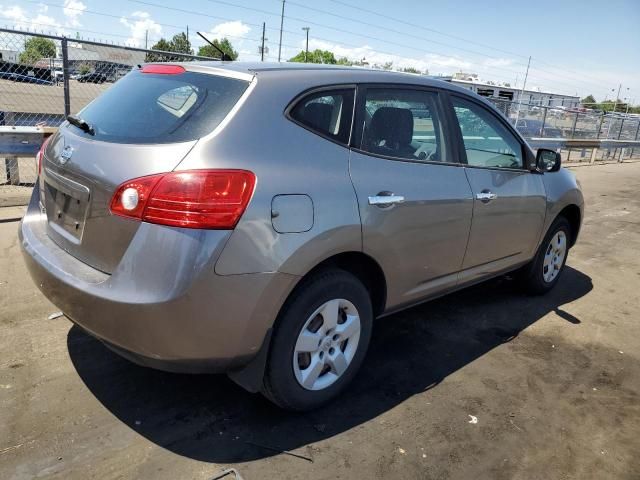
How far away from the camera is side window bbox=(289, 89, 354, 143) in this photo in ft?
8.91

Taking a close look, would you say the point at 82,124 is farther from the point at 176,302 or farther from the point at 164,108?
the point at 176,302

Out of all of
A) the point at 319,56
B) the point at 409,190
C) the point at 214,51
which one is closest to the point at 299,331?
the point at 409,190

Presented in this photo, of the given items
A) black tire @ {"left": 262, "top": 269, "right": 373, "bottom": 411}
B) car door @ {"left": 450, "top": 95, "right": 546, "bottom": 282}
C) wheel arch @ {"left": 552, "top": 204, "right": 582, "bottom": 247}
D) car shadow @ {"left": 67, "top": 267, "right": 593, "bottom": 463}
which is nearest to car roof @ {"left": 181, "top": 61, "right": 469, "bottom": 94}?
car door @ {"left": 450, "top": 95, "right": 546, "bottom": 282}

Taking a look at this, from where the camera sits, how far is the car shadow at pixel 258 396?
268 centimetres

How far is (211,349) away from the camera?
237 cm

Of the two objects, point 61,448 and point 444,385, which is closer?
point 61,448

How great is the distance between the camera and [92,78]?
736 centimetres

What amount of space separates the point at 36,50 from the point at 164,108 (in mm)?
5253

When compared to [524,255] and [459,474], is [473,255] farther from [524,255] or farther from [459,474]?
[459,474]

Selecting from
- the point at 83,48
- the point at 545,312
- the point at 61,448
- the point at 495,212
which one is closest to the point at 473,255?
the point at 495,212

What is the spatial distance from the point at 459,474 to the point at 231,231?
1.57 m

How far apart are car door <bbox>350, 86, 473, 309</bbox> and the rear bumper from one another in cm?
72

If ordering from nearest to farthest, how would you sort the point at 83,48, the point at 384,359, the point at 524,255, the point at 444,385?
the point at 444,385
the point at 384,359
the point at 524,255
the point at 83,48

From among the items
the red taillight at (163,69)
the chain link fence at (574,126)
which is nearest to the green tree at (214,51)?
the red taillight at (163,69)
